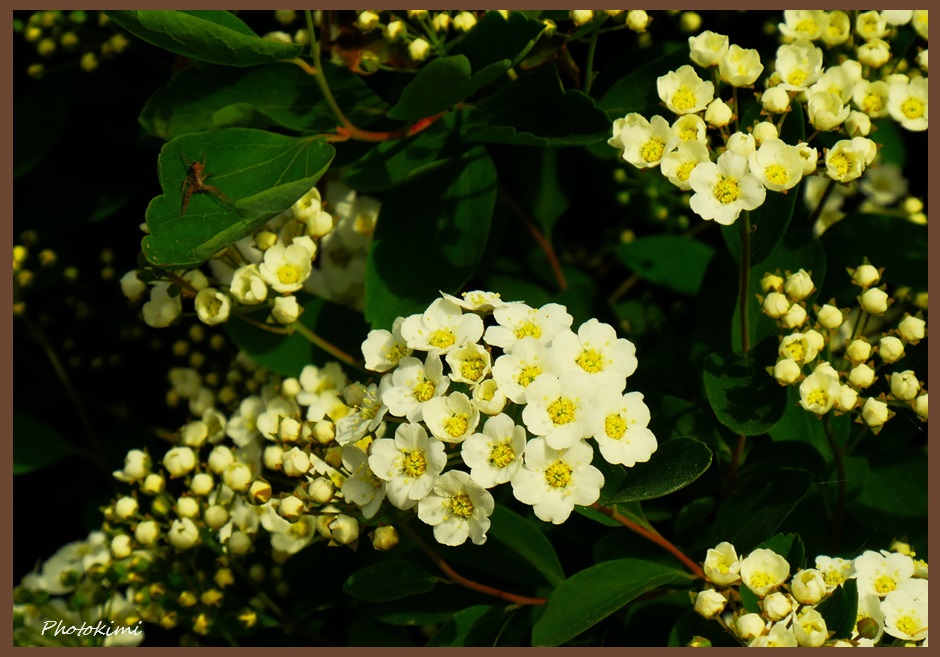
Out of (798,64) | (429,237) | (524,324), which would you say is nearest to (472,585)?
(524,324)

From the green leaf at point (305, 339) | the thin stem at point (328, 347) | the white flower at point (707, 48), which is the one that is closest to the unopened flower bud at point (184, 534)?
the green leaf at point (305, 339)

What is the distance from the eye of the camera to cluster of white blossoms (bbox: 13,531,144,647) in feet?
8.41

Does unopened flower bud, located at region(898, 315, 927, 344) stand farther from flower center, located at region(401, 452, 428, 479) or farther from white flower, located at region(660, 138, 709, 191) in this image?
flower center, located at region(401, 452, 428, 479)

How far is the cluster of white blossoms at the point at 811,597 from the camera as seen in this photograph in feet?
5.91

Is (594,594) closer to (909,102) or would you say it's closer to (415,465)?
(415,465)

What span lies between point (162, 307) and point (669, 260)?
5.29 ft

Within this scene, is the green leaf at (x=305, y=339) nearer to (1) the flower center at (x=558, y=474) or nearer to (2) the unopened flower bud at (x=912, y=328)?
(1) the flower center at (x=558, y=474)

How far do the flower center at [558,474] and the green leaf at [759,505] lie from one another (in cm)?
52

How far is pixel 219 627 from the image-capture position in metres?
2.45

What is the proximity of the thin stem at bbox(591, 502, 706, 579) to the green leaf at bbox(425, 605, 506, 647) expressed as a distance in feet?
1.34

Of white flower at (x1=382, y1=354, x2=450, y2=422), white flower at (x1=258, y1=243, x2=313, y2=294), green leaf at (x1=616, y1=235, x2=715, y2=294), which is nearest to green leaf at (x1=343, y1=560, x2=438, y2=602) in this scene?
white flower at (x1=382, y1=354, x2=450, y2=422)

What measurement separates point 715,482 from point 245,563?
1510 mm

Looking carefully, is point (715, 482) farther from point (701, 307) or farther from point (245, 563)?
point (245, 563)

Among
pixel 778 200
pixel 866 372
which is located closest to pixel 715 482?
pixel 866 372
